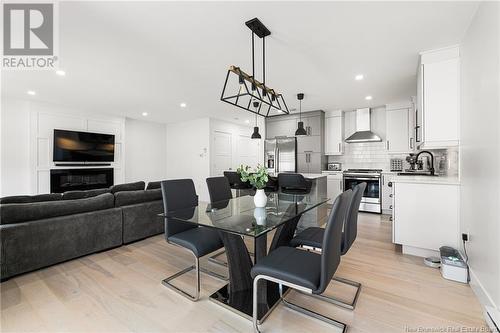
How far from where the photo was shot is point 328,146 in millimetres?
5863

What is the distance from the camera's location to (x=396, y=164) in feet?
16.8

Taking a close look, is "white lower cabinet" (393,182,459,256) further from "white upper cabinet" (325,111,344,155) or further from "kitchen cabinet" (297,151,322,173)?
"white upper cabinet" (325,111,344,155)

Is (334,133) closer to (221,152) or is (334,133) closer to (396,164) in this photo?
(396,164)

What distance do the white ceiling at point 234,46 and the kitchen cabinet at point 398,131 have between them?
0.69m

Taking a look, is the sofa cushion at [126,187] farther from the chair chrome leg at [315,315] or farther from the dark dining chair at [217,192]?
the chair chrome leg at [315,315]

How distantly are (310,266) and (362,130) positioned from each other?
193 inches

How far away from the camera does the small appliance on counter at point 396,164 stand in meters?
5.09

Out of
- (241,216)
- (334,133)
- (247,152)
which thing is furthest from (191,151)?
(241,216)

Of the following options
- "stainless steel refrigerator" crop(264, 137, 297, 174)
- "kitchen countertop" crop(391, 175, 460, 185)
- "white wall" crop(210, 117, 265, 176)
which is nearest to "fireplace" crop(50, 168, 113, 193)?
"white wall" crop(210, 117, 265, 176)

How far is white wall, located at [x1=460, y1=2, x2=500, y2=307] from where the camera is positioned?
157 cm

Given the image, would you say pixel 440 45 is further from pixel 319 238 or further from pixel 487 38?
pixel 319 238

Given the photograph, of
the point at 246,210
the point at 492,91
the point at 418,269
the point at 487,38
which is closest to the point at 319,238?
the point at 246,210

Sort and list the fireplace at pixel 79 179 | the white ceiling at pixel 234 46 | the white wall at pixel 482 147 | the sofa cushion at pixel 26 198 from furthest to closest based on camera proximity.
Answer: the fireplace at pixel 79 179
the sofa cushion at pixel 26 198
the white ceiling at pixel 234 46
the white wall at pixel 482 147

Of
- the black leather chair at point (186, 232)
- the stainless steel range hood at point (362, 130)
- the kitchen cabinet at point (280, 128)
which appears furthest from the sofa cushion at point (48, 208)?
the stainless steel range hood at point (362, 130)
